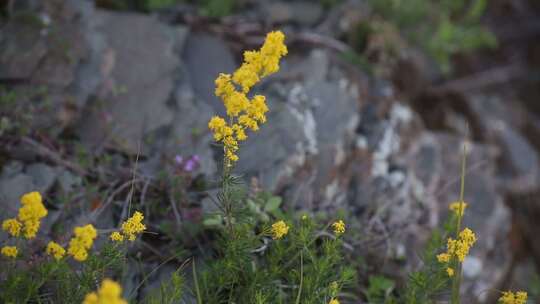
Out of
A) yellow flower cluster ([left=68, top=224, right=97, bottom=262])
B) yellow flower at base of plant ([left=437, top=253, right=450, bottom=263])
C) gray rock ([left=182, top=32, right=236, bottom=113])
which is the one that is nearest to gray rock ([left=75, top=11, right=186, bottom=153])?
gray rock ([left=182, top=32, right=236, bottom=113])

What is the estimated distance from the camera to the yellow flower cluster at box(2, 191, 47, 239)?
2256 mm

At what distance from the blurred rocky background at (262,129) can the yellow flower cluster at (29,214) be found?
2.82 feet

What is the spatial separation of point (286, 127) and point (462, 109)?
11.5ft

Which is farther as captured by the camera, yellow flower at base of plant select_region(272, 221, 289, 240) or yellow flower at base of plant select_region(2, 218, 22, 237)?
yellow flower at base of plant select_region(272, 221, 289, 240)

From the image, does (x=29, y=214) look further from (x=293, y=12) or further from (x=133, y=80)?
(x=293, y=12)

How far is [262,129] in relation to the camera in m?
4.36

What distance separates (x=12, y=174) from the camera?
3.64 metres

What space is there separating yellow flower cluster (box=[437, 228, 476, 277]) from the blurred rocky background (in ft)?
2.63

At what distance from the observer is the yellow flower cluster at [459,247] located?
2.80m

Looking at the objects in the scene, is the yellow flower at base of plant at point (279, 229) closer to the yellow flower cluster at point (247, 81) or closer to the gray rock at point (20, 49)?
the yellow flower cluster at point (247, 81)

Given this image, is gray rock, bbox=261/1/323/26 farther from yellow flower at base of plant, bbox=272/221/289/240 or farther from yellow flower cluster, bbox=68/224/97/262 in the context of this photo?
yellow flower cluster, bbox=68/224/97/262

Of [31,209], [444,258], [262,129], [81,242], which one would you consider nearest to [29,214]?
[31,209]

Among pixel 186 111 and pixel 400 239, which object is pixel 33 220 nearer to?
pixel 186 111

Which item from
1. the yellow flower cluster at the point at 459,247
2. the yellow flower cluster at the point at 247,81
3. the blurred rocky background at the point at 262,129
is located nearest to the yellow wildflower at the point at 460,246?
the yellow flower cluster at the point at 459,247
